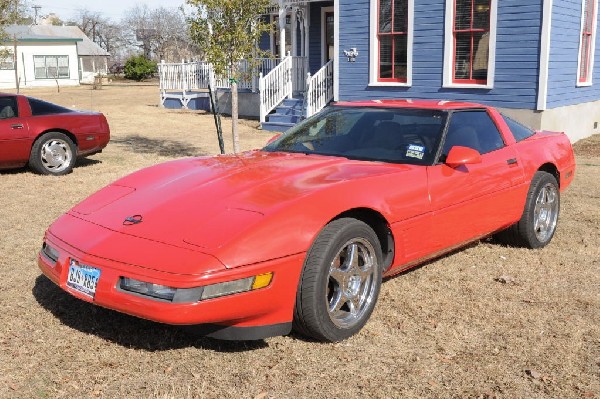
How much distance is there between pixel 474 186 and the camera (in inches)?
189

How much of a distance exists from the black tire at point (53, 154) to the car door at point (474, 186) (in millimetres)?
7009

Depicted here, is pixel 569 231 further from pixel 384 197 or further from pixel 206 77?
pixel 206 77

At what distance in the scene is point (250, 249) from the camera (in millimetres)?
3326

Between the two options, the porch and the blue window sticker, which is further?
the porch

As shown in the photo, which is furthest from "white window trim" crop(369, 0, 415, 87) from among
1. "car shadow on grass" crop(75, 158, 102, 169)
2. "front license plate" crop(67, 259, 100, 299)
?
"front license plate" crop(67, 259, 100, 299)

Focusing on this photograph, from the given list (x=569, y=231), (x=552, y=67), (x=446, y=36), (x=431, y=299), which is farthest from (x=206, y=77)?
(x=431, y=299)

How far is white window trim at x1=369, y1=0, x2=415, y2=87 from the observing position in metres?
14.3

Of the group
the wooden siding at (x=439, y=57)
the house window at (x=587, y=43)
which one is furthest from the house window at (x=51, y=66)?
the house window at (x=587, y=43)

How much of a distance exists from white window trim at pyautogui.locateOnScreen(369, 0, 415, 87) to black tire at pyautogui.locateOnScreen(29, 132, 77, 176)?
7.61 m

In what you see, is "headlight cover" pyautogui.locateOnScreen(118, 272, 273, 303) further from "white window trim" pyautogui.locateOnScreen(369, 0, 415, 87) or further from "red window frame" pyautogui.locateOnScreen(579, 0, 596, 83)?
"red window frame" pyautogui.locateOnScreen(579, 0, 596, 83)

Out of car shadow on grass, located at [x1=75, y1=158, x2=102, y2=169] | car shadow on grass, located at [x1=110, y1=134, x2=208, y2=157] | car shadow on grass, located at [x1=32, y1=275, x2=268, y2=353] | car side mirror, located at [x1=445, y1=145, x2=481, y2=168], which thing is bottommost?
car shadow on grass, located at [x1=110, y1=134, x2=208, y2=157]

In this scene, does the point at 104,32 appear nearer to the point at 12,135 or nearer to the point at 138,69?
the point at 138,69

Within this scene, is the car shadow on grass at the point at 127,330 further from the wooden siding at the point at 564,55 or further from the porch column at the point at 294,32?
the porch column at the point at 294,32

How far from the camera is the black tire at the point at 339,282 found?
11.6 feet
